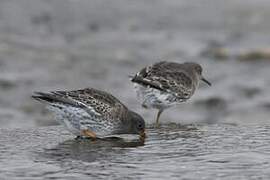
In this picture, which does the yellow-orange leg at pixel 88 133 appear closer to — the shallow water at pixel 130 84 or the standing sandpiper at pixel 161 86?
the shallow water at pixel 130 84

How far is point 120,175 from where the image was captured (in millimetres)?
6922

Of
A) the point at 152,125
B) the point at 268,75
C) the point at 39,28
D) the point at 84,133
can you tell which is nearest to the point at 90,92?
the point at 84,133

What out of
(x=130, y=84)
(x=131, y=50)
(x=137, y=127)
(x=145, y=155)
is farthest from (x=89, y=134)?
(x=131, y=50)

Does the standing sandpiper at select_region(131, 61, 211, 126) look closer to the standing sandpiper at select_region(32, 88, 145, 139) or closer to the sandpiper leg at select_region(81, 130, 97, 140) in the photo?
the standing sandpiper at select_region(32, 88, 145, 139)

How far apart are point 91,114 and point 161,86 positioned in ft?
7.13

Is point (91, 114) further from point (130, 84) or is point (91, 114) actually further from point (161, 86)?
point (130, 84)

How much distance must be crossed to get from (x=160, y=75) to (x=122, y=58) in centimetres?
603

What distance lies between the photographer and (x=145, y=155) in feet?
25.4

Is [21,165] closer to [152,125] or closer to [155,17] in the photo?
[152,125]

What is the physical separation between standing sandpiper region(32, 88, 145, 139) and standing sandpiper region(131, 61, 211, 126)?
1.53 metres

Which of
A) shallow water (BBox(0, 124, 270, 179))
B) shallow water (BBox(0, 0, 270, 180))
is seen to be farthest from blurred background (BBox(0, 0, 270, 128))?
shallow water (BBox(0, 124, 270, 179))

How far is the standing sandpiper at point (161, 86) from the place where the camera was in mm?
10930

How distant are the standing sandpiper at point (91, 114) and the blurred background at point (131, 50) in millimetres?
3530

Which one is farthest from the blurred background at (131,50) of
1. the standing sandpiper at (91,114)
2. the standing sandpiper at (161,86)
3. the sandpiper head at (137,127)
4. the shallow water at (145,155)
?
the shallow water at (145,155)
